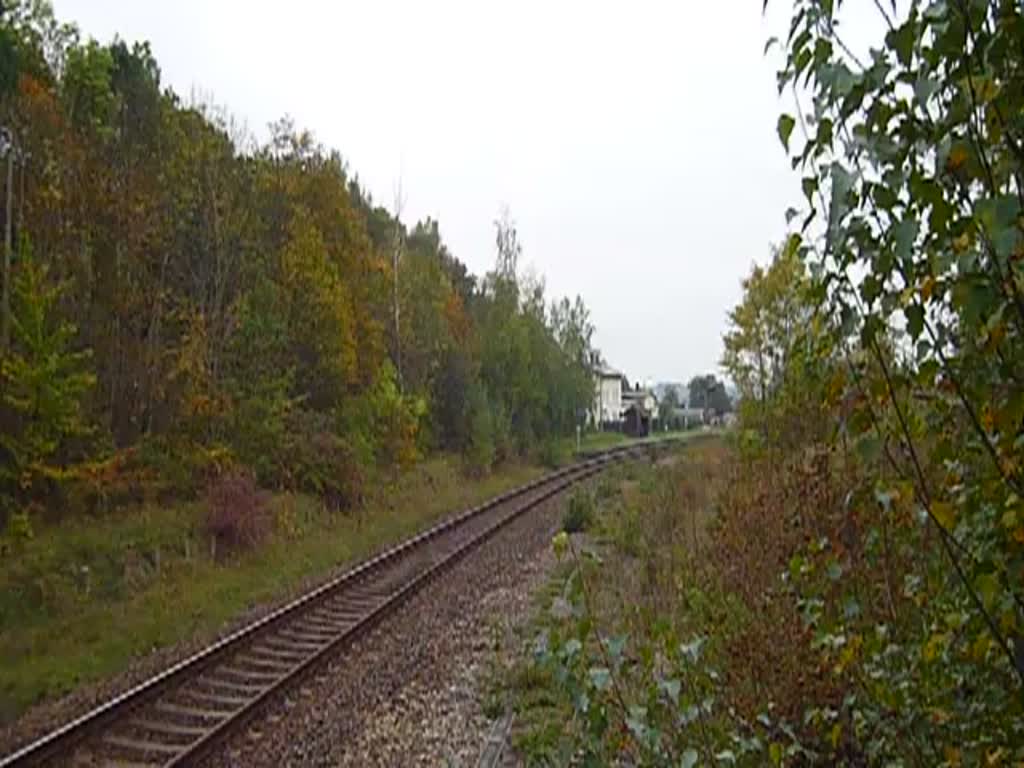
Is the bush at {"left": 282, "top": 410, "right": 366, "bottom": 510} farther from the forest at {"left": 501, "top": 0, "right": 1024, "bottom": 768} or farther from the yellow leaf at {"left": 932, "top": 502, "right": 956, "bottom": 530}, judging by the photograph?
the yellow leaf at {"left": 932, "top": 502, "right": 956, "bottom": 530}

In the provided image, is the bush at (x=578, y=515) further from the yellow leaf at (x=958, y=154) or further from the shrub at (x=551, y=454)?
the shrub at (x=551, y=454)

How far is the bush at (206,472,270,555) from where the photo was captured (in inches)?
653

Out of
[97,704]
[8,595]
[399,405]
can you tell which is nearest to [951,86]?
→ [97,704]

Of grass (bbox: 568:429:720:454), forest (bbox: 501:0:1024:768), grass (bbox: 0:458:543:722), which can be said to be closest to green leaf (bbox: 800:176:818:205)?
forest (bbox: 501:0:1024:768)

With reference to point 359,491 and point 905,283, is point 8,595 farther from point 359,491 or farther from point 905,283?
point 905,283

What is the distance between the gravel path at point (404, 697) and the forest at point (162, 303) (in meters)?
7.82

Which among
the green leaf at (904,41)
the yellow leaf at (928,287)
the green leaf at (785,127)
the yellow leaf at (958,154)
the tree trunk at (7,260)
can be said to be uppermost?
the tree trunk at (7,260)

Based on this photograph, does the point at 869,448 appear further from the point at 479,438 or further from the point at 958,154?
the point at 479,438

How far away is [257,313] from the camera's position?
21953 mm

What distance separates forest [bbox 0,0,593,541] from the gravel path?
7.82m

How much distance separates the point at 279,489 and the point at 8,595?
874cm

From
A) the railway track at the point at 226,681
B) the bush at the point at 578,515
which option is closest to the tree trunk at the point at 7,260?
the railway track at the point at 226,681

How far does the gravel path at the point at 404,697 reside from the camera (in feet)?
23.7

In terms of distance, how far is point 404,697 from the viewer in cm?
870
